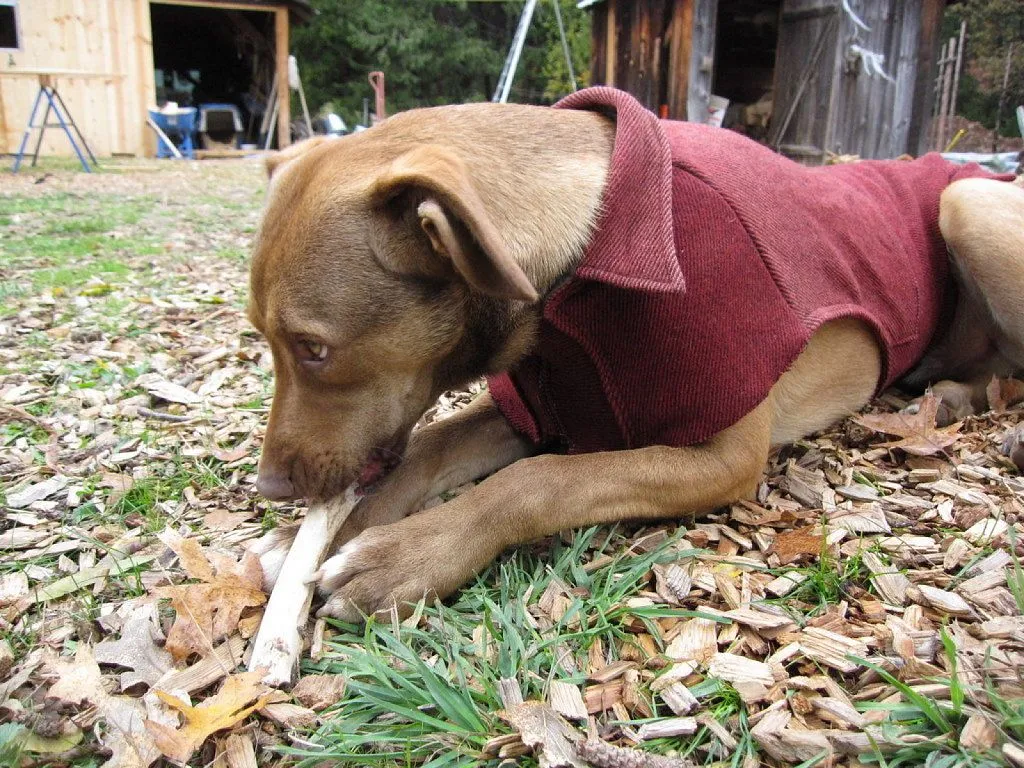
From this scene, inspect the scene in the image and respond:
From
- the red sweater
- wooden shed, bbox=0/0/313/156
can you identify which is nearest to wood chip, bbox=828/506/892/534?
the red sweater

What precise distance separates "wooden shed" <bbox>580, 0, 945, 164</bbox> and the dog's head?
953cm

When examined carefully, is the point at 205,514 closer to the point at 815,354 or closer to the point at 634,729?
the point at 634,729

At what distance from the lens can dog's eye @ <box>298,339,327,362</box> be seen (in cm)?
239

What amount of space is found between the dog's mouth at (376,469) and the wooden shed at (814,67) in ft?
31.3

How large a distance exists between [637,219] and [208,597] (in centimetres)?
157

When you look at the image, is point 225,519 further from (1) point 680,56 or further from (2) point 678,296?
(1) point 680,56

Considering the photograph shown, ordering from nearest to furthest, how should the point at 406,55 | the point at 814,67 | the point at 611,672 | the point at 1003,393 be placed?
the point at 611,672, the point at 1003,393, the point at 814,67, the point at 406,55

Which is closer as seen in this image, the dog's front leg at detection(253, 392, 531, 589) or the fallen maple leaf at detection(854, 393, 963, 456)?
the dog's front leg at detection(253, 392, 531, 589)

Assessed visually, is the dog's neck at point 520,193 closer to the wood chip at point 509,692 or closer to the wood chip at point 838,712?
the wood chip at point 509,692

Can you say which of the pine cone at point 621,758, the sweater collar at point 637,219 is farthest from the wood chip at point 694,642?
the sweater collar at point 637,219

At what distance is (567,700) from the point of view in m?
1.84

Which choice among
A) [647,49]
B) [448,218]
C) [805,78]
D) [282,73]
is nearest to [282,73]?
[282,73]

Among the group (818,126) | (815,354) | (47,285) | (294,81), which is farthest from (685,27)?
(294,81)

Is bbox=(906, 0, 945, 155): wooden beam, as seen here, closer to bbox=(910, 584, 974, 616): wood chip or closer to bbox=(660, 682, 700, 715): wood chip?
bbox=(910, 584, 974, 616): wood chip
